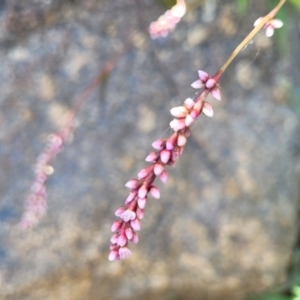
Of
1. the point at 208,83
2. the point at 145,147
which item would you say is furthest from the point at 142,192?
the point at 145,147

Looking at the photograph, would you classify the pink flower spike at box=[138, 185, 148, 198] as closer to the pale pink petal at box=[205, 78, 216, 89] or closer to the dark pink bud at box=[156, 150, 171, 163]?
the dark pink bud at box=[156, 150, 171, 163]

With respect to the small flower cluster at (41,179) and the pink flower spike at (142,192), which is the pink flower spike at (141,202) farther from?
the small flower cluster at (41,179)

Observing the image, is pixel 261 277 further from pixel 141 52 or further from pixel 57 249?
pixel 141 52

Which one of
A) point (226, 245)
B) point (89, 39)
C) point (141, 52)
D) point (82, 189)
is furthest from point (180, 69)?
point (226, 245)

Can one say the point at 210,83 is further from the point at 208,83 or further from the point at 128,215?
the point at 128,215

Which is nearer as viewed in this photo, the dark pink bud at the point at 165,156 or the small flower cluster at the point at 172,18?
the dark pink bud at the point at 165,156

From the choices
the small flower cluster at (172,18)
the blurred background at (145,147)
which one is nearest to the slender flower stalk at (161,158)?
the small flower cluster at (172,18)
